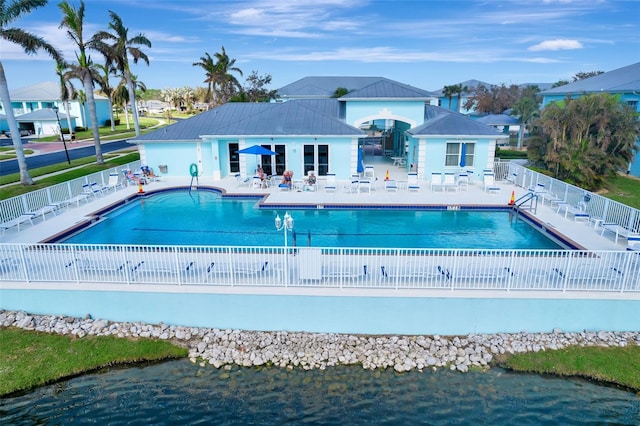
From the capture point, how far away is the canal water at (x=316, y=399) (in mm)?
7676

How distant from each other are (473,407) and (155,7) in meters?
39.0

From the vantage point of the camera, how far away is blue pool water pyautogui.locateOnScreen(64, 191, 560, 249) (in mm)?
13305

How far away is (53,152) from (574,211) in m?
40.9

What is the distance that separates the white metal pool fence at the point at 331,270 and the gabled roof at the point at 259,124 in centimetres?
1207

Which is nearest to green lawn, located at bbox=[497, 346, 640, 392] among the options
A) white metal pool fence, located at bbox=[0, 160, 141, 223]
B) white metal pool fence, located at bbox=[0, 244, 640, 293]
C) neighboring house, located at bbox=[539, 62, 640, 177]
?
white metal pool fence, located at bbox=[0, 244, 640, 293]

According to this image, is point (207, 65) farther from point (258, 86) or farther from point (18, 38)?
point (18, 38)

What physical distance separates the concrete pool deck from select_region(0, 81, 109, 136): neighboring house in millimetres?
40977

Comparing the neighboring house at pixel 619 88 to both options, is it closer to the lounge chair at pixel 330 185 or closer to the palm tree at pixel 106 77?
the lounge chair at pixel 330 185

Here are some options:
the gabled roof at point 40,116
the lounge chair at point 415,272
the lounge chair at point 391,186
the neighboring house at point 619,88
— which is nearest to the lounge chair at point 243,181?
the lounge chair at point 391,186

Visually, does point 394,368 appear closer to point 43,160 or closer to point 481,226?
point 481,226

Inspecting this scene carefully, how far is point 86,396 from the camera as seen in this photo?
823 cm

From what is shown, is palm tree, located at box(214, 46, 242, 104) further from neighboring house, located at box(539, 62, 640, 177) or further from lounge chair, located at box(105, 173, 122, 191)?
neighboring house, located at box(539, 62, 640, 177)

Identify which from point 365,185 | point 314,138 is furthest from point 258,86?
point 365,185

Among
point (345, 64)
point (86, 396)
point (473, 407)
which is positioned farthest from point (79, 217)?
point (345, 64)
